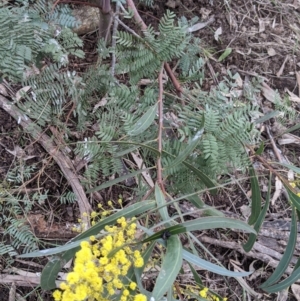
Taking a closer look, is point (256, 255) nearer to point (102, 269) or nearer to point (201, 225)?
point (201, 225)

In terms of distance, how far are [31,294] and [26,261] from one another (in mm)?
109

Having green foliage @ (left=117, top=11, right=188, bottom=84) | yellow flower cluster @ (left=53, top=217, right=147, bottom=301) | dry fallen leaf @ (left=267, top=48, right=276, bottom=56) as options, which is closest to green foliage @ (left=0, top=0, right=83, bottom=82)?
green foliage @ (left=117, top=11, right=188, bottom=84)

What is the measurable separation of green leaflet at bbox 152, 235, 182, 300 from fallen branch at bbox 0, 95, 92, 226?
0.75 metres

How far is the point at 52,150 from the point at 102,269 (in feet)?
2.98

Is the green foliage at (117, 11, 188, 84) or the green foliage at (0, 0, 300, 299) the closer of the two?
the green foliage at (0, 0, 300, 299)

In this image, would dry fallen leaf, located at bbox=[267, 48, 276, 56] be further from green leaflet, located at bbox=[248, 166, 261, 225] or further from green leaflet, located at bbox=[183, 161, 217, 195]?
green leaflet, located at bbox=[183, 161, 217, 195]

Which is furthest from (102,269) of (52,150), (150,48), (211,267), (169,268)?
(52,150)

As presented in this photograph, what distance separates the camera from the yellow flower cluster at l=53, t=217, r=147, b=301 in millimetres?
659

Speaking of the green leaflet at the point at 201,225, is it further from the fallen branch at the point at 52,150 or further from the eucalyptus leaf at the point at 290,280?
the fallen branch at the point at 52,150

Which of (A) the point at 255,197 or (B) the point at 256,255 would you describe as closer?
(A) the point at 255,197

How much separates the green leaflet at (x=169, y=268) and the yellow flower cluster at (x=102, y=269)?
31 mm

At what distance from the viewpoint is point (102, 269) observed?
0.72 metres

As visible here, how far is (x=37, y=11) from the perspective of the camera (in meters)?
1.23

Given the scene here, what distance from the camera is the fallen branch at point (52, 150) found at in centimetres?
152
